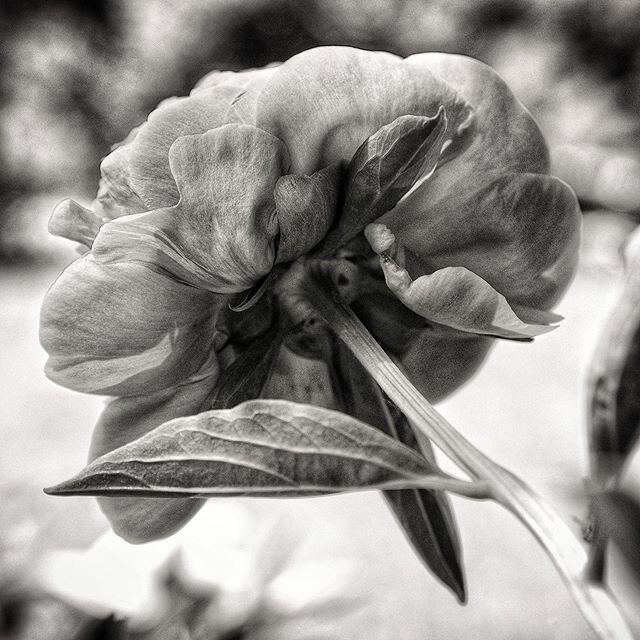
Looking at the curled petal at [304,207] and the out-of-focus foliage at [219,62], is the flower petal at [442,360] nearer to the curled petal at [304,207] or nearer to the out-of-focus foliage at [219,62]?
the curled petal at [304,207]

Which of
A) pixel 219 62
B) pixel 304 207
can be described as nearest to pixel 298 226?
A: pixel 304 207

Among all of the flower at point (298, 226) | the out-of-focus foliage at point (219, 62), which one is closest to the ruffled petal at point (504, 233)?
the flower at point (298, 226)

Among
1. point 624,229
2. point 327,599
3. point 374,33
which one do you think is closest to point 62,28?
point 374,33

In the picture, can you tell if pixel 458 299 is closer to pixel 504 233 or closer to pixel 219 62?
pixel 504 233

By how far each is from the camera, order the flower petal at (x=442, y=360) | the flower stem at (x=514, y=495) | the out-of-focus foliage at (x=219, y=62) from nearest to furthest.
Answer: the flower stem at (x=514, y=495) → the flower petal at (x=442, y=360) → the out-of-focus foliage at (x=219, y=62)

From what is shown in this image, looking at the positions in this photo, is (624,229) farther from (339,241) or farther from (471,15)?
(339,241)

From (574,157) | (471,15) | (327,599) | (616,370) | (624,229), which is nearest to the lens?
(616,370)

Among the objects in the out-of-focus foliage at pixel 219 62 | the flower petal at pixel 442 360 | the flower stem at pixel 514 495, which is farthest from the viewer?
the out-of-focus foliage at pixel 219 62

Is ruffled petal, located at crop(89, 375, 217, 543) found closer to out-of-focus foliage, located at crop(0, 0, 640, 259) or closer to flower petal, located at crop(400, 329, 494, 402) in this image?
flower petal, located at crop(400, 329, 494, 402)

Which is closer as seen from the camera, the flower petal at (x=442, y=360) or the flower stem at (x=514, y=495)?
the flower stem at (x=514, y=495)
